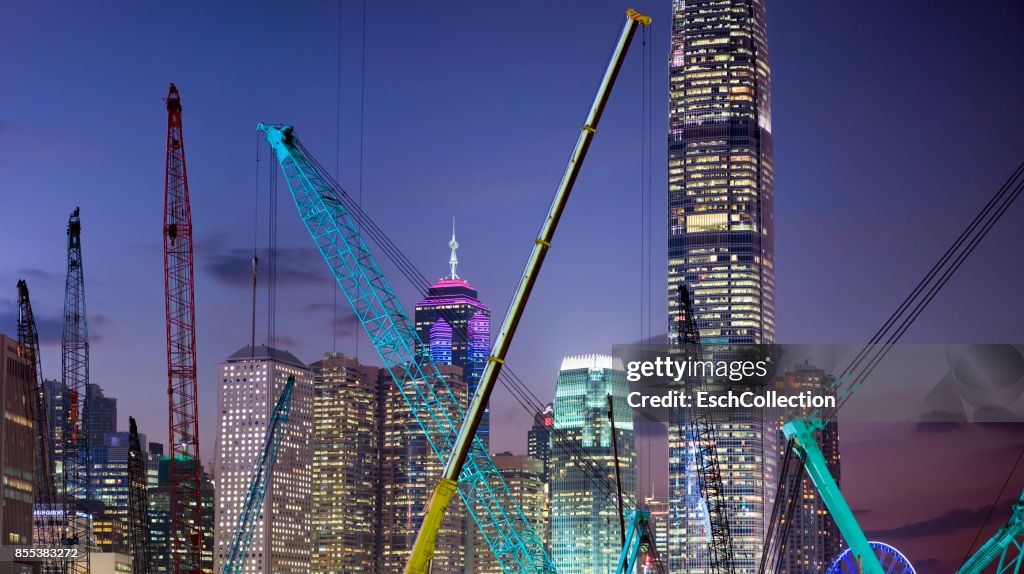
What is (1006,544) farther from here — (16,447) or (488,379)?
(16,447)

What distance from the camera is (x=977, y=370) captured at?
13912cm

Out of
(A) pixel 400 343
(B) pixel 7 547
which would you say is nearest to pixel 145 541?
(B) pixel 7 547

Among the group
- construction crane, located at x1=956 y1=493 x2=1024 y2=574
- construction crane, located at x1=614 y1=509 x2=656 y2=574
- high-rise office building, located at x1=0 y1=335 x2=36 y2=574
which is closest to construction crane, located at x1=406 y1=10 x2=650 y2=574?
construction crane, located at x1=956 y1=493 x2=1024 y2=574

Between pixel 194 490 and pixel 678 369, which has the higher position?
pixel 678 369

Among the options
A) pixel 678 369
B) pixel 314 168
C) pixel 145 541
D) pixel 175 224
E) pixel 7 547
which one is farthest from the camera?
pixel 145 541

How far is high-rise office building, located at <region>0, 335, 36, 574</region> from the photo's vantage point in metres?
124

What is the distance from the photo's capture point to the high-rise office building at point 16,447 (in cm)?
12412

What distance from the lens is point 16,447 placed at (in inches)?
5027

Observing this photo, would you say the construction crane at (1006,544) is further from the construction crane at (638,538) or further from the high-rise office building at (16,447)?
the high-rise office building at (16,447)

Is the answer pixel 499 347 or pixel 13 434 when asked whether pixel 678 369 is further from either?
pixel 499 347

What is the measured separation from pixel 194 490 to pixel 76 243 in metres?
34.1

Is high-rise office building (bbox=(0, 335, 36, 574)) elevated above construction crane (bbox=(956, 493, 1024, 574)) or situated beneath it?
elevated above

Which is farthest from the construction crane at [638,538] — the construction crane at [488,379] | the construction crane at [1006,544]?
the construction crane at [488,379]

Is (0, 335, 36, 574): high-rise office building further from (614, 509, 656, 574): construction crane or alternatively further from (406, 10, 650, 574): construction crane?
(406, 10, 650, 574): construction crane
